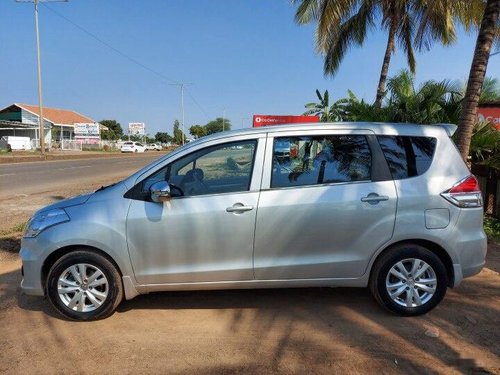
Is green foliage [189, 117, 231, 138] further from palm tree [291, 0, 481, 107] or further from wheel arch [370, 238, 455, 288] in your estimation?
wheel arch [370, 238, 455, 288]

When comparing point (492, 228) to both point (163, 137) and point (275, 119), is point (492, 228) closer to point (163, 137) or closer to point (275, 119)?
point (275, 119)

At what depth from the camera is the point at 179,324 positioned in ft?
13.4

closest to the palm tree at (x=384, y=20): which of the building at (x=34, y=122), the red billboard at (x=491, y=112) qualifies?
the red billboard at (x=491, y=112)

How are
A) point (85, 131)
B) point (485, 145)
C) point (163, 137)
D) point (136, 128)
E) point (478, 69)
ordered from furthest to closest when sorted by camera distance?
point (163, 137), point (136, 128), point (85, 131), point (485, 145), point (478, 69)

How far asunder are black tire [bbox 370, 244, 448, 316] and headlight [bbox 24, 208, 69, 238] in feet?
9.21

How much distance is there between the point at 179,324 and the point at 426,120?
8711mm

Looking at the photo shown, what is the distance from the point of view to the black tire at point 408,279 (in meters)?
4.05

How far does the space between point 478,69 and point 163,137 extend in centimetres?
12598

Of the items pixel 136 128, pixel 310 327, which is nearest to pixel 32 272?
pixel 310 327

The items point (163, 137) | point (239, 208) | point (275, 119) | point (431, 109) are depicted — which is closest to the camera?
point (239, 208)

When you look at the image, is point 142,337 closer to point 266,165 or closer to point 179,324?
point 179,324

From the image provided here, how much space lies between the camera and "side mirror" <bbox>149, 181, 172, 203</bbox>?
3.87 m

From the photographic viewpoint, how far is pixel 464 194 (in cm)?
404

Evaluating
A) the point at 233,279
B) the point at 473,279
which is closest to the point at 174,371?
the point at 233,279
